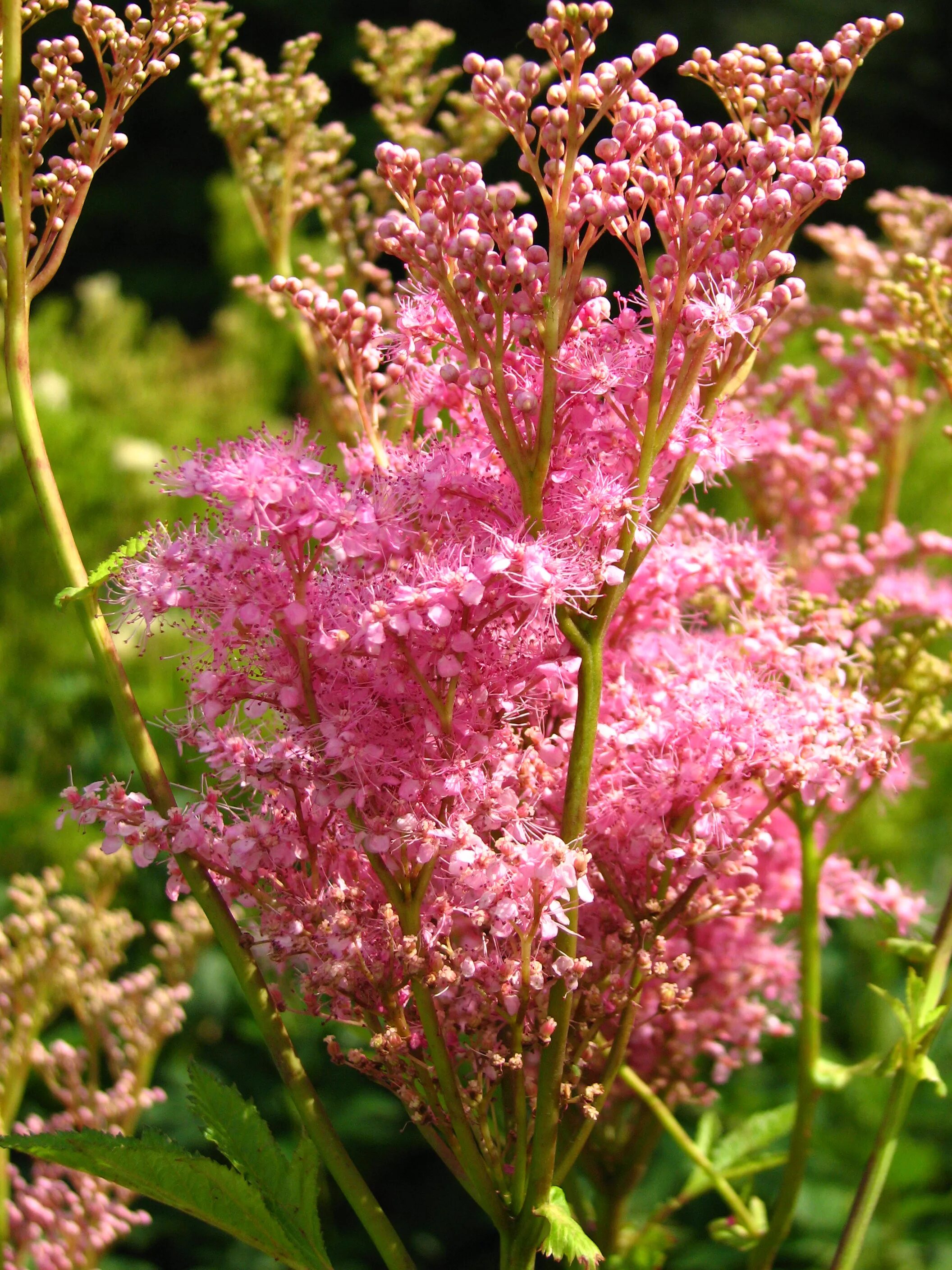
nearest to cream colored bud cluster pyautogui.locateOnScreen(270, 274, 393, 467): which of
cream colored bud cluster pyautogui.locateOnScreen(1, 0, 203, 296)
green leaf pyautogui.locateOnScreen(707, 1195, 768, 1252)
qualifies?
cream colored bud cluster pyautogui.locateOnScreen(1, 0, 203, 296)

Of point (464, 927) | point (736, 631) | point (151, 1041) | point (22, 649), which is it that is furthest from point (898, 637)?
point (22, 649)

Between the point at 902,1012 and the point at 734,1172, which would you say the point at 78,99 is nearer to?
the point at 902,1012

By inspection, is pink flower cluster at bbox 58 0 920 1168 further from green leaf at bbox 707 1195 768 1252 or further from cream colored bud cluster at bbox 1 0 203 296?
green leaf at bbox 707 1195 768 1252

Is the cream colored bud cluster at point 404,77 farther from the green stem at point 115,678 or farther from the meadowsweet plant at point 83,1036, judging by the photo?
the meadowsweet plant at point 83,1036

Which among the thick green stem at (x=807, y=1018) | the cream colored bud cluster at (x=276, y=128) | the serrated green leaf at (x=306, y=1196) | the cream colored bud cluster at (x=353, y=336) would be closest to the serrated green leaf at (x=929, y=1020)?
the thick green stem at (x=807, y=1018)

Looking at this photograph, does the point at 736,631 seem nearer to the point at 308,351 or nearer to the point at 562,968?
the point at 562,968
